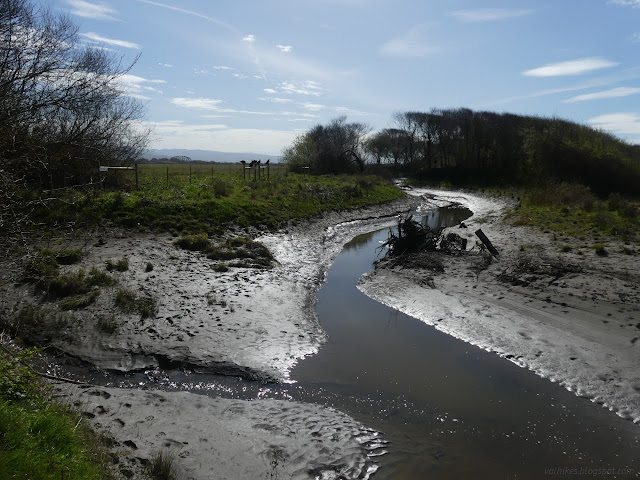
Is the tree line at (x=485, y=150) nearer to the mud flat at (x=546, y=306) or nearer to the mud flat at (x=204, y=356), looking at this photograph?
the mud flat at (x=546, y=306)

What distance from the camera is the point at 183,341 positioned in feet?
30.4

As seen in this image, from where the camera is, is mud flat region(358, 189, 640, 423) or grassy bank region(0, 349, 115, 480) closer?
grassy bank region(0, 349, 115, 480)

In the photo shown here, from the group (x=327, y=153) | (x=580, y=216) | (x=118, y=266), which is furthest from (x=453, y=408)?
(x=327, y=153)

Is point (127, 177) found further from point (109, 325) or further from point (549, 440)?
point (549, 440)

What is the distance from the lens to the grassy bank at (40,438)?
392cm

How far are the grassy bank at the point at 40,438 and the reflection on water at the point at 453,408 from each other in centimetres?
359

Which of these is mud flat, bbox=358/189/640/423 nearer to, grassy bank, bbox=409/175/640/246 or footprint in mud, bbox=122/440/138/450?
grassy bank, bbox=409/175/640/246

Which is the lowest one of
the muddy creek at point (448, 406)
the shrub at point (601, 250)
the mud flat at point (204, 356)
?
the muddy creek at point (448, 406)

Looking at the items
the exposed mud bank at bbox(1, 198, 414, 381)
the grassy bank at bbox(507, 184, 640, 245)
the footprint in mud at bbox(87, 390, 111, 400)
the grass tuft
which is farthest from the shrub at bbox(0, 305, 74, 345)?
the grassy bank at bbox(507, 184, 640, 245)

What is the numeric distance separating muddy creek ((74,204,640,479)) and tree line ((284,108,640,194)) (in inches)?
1308

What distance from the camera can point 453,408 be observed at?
742 centimetres

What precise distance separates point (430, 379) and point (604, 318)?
546 centimetres

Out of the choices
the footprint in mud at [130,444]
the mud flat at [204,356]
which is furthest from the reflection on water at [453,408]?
the footprint in mud at [130,444]

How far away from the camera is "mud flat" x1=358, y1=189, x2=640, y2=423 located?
8703 mm
